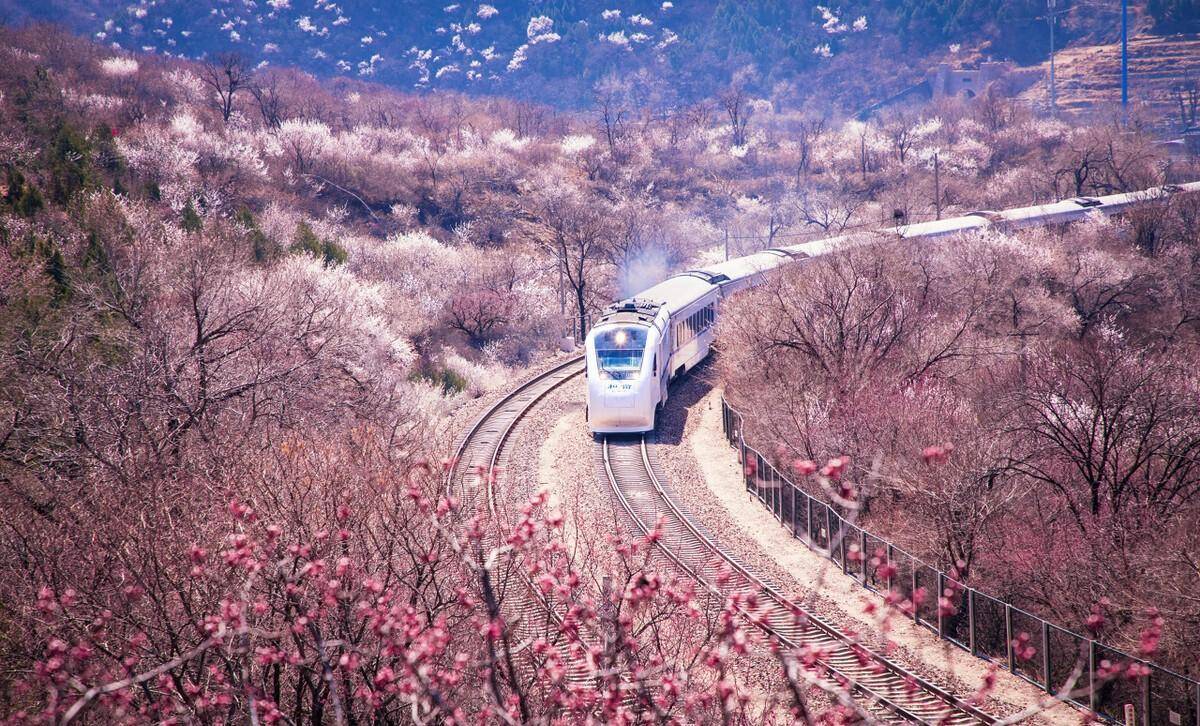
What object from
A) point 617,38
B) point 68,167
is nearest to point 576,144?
point 68,167

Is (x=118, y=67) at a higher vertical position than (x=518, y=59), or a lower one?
lower

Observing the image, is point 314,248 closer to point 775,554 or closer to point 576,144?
point 775,554

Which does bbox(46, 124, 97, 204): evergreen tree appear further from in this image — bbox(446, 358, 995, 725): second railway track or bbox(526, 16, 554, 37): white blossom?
bbox(526, 16, 554, 37): white blossom

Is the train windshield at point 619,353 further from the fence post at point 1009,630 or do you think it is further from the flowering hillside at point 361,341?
the fence post at point 1009,630

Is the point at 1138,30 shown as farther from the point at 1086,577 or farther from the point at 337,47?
the point at 1086,577

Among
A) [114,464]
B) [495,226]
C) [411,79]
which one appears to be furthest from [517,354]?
[411,79]

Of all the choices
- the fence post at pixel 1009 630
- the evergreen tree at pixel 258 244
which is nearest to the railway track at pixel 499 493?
the fence post at pixel 1009 630
